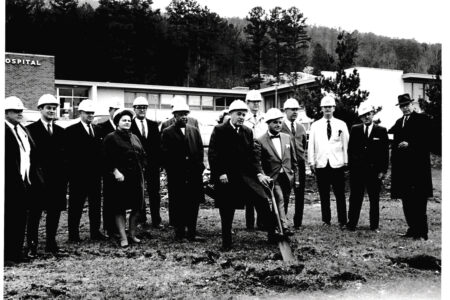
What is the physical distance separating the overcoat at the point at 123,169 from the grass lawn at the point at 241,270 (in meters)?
0.59

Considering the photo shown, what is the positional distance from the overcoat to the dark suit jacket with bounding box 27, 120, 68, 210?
59cm

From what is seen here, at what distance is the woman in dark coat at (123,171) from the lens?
6.55 metres

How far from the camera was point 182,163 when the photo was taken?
6.91 metres

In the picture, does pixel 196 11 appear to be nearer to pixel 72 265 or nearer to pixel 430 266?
pixel 72 265

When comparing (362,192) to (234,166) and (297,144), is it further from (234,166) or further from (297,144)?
(234,166)

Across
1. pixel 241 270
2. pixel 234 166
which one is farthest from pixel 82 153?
pixel 241 270

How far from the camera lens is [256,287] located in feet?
15.1

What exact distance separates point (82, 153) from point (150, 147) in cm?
137

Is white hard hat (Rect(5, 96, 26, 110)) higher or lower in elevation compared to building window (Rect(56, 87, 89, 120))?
lower

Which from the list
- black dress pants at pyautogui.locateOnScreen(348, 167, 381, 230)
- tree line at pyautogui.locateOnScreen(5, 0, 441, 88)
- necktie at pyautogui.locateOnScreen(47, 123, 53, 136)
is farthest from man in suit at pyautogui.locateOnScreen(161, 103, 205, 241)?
black dress pants at pyautogui.locateOnScreen(348, 167, 381, 230)

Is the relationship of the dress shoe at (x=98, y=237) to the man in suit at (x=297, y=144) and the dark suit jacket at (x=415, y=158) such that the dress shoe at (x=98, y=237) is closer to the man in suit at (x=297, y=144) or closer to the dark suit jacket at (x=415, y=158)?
the man in suit at (x=297, y=144)

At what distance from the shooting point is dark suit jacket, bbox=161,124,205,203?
690cm

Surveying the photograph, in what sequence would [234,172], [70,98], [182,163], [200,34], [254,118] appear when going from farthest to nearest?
1. [70,98]
2. [200,34]
3. [254,118]
4. [182,163]
5. [234,172]

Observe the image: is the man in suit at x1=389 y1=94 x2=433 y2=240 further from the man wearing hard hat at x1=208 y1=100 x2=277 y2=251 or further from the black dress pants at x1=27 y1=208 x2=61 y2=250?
the black dress pants at x1=27 y1=208 x2=61 y2=250
